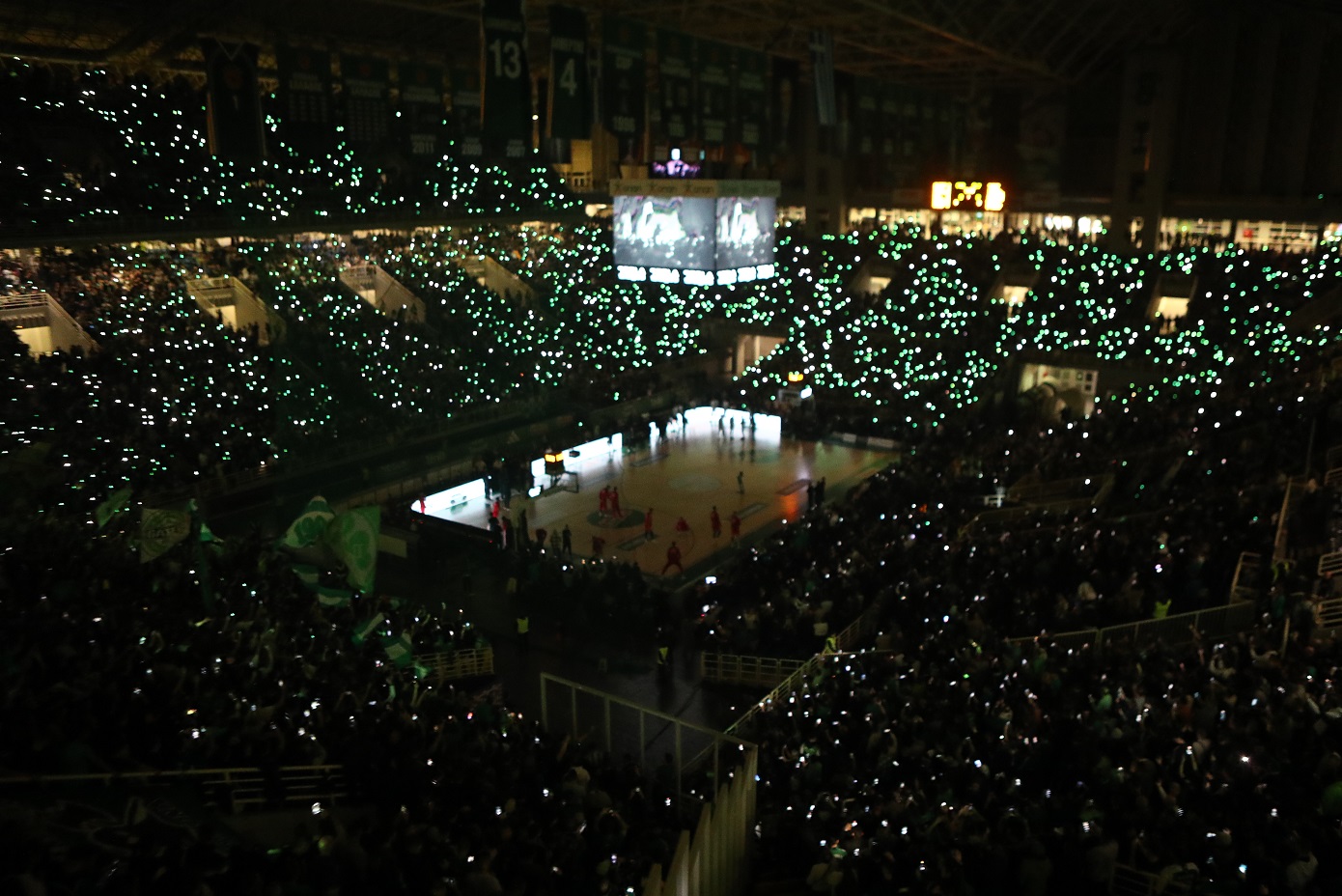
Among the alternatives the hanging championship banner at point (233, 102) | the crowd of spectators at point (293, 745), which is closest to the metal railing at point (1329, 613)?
the crowd of spectators at point (293, 745)

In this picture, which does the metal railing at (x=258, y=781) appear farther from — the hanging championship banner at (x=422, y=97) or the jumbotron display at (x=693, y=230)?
the jumbotron display at (x=693, y=230)

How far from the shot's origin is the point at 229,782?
739cm

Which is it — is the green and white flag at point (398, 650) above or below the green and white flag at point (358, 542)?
below

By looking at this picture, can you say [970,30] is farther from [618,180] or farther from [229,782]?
[229,782]

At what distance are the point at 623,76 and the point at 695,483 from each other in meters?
8.63

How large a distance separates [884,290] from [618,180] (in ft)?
36.5

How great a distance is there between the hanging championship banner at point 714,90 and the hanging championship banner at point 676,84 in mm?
251

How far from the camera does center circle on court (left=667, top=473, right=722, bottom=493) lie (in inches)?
848

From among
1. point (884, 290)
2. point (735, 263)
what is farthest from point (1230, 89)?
point (735, 263)

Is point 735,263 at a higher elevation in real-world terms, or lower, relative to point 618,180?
lower

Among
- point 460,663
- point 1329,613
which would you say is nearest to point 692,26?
point 460,663

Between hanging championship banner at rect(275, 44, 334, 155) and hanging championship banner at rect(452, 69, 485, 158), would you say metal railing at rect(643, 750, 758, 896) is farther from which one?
hanging championship banner at rect(452, 69, 485, 158)

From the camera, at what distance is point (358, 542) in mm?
11094

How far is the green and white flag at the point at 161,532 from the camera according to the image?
10.8m
